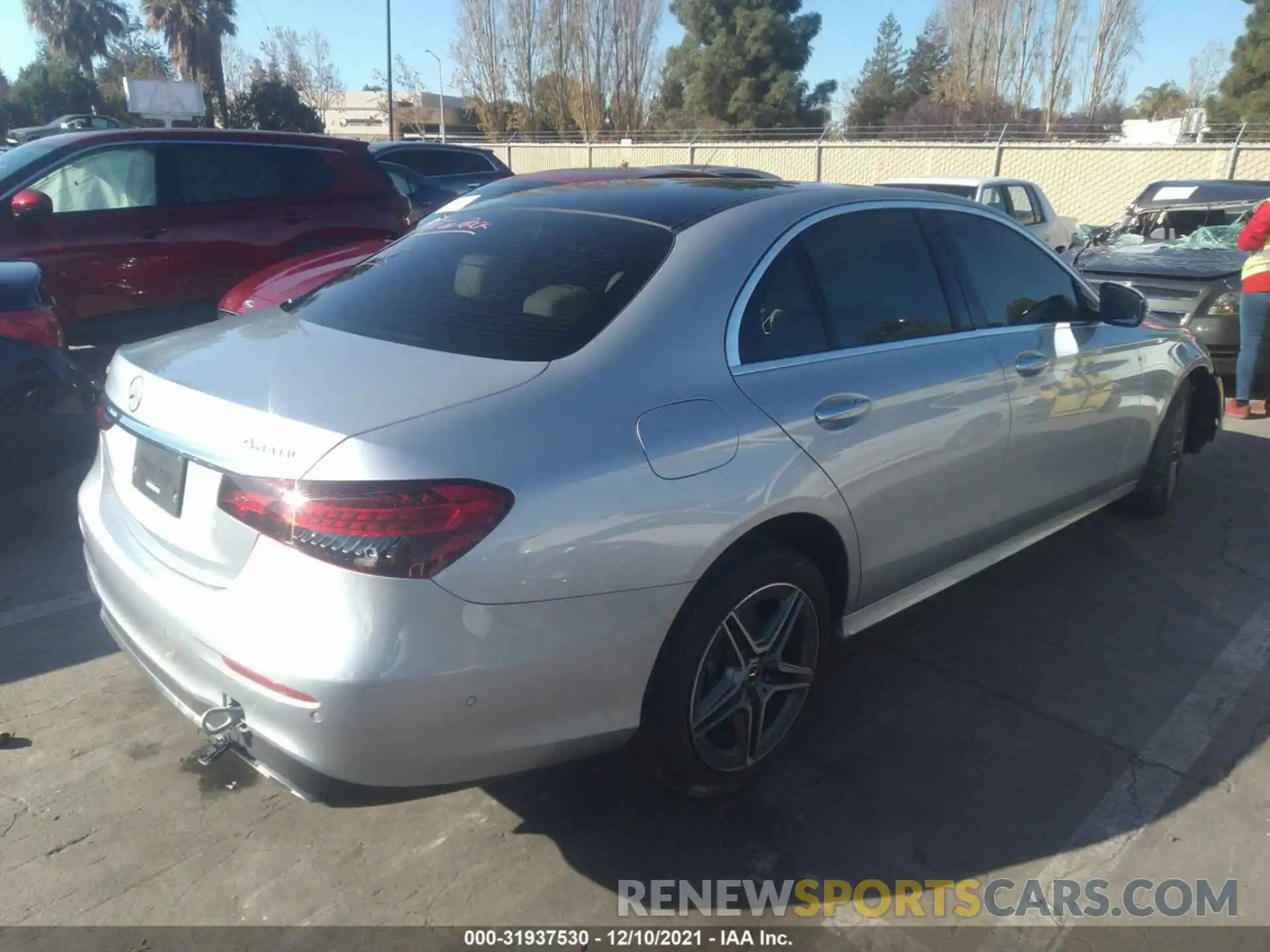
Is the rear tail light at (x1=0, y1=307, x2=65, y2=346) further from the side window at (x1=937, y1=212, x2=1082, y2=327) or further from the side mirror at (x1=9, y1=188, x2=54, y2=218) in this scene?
the side window at (x1=937, y1=212, x2=1082, y2=327)

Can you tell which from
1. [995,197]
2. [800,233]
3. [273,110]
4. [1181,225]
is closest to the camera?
[800,233]

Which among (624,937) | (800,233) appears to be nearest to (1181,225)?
(800,233)

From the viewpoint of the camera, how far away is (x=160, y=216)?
6945mm

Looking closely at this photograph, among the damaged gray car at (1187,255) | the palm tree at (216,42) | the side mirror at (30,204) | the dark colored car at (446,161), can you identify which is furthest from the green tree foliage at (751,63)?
the side mirror at (30,204)

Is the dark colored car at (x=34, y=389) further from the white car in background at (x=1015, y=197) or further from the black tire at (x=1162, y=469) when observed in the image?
the white car in background at (x=1015, y=197)

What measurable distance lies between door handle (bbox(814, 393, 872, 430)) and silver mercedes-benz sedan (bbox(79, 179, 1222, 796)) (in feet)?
0.03

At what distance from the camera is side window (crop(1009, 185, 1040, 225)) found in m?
12.2

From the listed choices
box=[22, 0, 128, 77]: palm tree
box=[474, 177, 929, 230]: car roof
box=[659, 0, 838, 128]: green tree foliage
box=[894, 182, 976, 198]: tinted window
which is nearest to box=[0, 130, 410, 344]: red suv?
box=[474, 177, 929, 230]: car roof

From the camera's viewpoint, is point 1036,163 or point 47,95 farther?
point 47,95

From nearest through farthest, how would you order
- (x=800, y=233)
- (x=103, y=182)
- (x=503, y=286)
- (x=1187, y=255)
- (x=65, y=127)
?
1. (x=503, y=286)
2. (x=800, y=233)
3. (x=103, y=182)
4. (x=1187, y=255)
5. (x=65, y=127)

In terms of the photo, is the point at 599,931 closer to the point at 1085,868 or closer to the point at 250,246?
the point at 1085,868

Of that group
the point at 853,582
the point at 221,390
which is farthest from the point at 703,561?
the point at 221,390

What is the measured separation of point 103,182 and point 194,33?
4190cm

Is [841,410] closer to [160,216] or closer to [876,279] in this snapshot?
[876,279]
